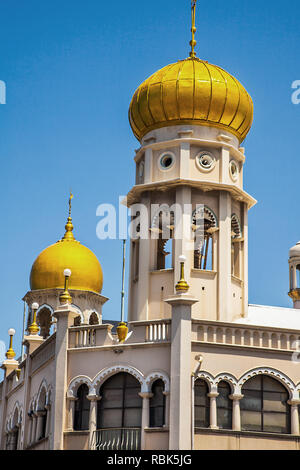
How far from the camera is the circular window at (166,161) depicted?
3656 centimetres

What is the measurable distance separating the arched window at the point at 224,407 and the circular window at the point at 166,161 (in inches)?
365

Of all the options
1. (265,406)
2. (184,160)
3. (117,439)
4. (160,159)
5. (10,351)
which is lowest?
(117,439)

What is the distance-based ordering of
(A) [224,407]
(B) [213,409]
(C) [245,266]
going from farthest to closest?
(C) [245,266] → (A) [224,407] → (B) [213,409]

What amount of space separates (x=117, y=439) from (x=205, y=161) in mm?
11367

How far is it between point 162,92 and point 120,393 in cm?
1205

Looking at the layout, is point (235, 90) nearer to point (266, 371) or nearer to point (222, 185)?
point (222, 185)

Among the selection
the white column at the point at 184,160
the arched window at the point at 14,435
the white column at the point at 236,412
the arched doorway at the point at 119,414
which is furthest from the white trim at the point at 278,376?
the arched window at the point at 14,435

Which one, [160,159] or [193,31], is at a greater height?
[193,31]

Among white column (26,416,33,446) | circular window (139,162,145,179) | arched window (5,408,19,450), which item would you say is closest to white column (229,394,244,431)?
white column (26,416,33,446)

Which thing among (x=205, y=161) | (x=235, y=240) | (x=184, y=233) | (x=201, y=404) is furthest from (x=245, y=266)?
(x=201, y=404)

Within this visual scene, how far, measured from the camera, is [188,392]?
30.1 m

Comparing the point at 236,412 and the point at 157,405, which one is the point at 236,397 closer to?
the point at 236,412

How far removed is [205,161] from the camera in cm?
3659
